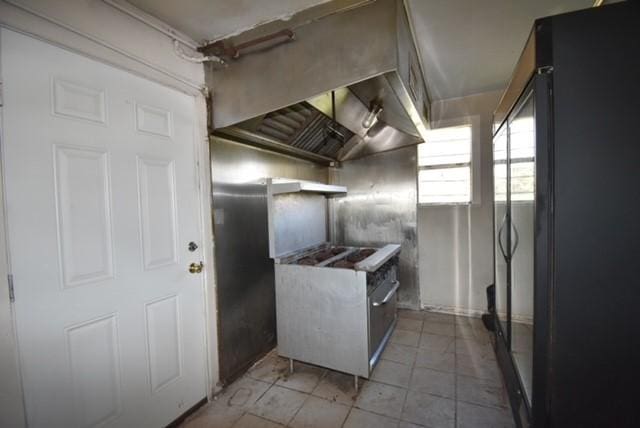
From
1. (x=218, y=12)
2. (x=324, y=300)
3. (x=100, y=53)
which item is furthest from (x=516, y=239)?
(x=100, y=53)

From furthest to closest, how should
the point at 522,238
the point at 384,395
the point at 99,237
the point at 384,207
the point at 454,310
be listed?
the point at 384,207 → the point at 454,310 → the point at 384,395 → the point at 522,238 → the point at 99,237

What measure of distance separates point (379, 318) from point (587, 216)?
150cm

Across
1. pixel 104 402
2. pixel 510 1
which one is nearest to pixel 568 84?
pixel 510 1

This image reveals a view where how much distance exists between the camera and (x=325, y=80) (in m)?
1.52

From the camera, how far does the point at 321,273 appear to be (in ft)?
6.44

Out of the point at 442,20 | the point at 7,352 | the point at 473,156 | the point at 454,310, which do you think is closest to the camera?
the point at 7,352

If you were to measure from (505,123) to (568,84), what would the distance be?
2.56 ft

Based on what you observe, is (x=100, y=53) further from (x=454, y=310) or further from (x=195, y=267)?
(x=454, y=310)

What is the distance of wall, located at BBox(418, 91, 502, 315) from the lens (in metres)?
2.97

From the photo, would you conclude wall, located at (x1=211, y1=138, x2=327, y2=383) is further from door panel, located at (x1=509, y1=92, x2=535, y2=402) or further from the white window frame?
the white window frame

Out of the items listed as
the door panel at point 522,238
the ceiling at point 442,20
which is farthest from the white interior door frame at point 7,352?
the door panel at point 522,238

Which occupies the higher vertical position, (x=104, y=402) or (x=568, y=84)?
(x=568, y=84)

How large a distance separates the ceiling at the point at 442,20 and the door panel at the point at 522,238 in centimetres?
70

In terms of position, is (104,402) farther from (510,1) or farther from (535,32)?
(510,1)
